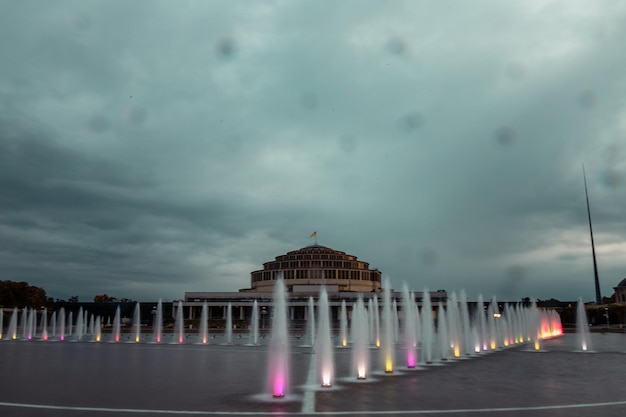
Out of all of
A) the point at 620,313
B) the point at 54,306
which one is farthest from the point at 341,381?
the point at 54,306

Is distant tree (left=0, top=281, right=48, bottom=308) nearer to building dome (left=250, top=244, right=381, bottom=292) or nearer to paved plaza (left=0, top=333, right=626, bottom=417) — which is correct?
building dome (left=250, top=244, right=381, bottom=292)

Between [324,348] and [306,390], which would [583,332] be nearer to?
[324,348]

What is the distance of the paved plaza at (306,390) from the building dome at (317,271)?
113567 mm

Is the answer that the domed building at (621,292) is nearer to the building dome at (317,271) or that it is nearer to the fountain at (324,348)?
the building dome at (317,271)

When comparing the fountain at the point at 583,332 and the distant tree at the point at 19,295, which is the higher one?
the distant tree at the point at 19,295

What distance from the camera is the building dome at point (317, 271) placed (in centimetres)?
13825

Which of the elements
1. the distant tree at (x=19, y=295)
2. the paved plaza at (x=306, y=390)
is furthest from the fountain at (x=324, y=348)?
the distant tree at (x=19, y=295)

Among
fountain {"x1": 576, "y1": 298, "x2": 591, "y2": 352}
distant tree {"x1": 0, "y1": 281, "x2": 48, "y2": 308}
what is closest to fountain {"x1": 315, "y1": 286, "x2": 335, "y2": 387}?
fountain {"x1": 576, "y1": 298, "x2": 591, "y2": 352}

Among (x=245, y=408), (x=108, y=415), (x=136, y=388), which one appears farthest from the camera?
(x=136, y=388)

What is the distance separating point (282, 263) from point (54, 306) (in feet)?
199

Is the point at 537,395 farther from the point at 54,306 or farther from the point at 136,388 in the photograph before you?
the point at 54,306

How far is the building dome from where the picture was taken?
13825 centimetres

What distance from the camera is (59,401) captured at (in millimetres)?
12719

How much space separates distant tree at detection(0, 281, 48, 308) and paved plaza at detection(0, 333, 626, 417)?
83719 mm
